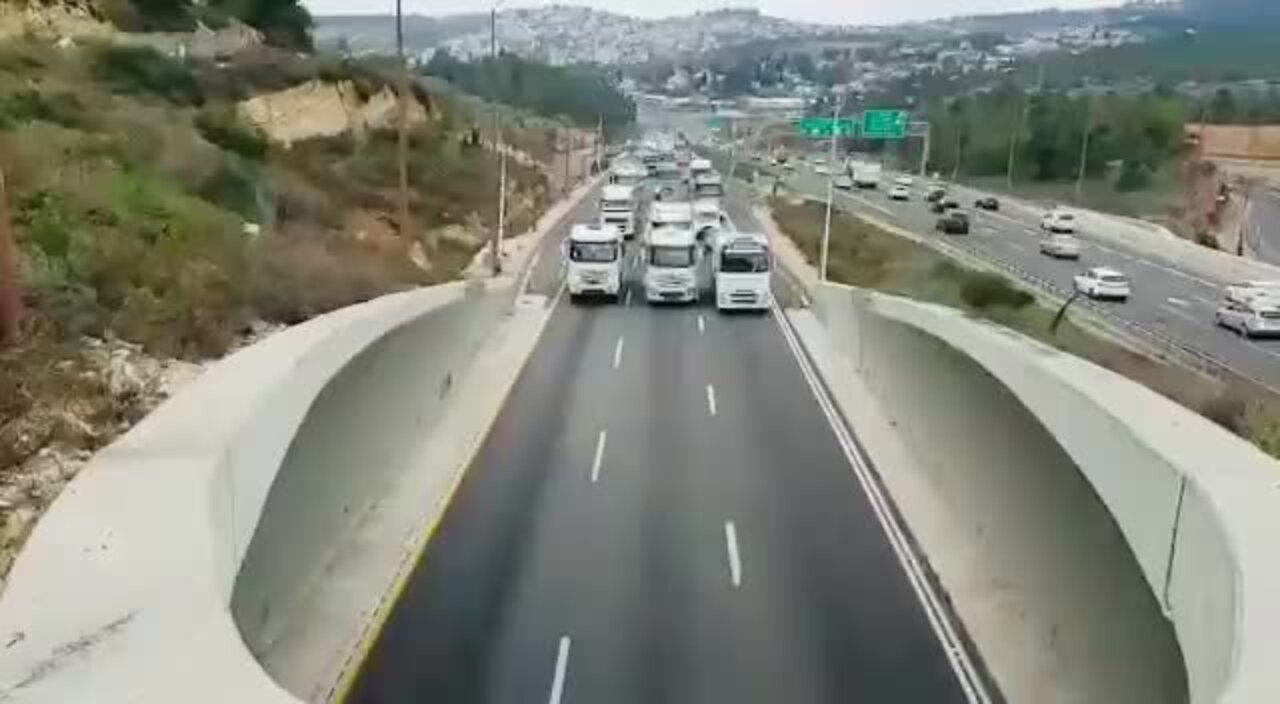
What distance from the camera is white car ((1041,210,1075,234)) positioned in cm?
6812

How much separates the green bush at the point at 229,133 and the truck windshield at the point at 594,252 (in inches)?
580

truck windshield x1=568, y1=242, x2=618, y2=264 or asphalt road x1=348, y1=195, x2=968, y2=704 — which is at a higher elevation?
truck windshield x1=568, y1=242, x2=618, y2=264

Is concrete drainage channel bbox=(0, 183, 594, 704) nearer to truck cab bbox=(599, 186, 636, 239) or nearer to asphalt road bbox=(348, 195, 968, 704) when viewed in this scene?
asphalt road bbox=(348, 195, 968, 704)

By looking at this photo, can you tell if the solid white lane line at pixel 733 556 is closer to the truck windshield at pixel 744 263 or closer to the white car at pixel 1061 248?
the truck windshield at pixel 744 263

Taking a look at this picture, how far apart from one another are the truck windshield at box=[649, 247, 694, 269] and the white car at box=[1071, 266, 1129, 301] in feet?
46.0

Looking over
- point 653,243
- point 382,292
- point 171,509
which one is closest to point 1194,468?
point 171,509

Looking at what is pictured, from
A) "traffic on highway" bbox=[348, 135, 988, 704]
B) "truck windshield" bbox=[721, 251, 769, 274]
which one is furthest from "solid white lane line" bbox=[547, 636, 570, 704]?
"truck windshield" bbox=[721, 251, 769, 274]

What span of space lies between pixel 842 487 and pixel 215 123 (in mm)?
35266

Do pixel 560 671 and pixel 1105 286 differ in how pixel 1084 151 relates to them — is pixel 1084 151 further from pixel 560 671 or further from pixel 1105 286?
pixel 560 671

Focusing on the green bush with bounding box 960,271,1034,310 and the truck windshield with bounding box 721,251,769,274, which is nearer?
the truck windshield with bounding box 721,251,769,274

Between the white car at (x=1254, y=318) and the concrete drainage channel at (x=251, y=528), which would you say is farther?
the white car at (x=1254, y=318)

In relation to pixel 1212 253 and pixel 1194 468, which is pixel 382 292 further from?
pixel 1212 253

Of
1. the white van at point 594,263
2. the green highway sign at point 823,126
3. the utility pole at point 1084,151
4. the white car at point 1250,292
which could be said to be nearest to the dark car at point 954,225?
the green highway sign at point 823,126

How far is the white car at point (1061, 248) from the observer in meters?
58.4
